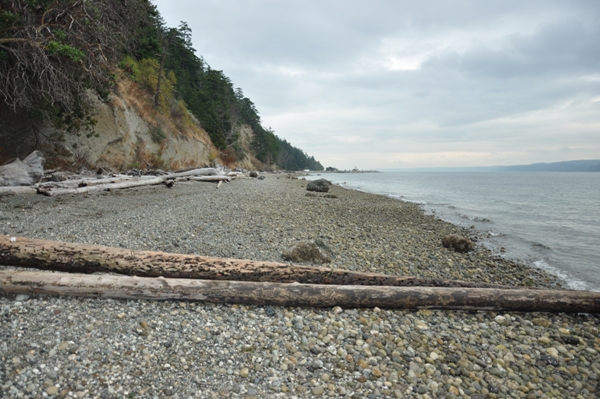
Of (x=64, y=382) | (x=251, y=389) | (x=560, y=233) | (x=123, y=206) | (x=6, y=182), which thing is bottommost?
(x=560, y=233)

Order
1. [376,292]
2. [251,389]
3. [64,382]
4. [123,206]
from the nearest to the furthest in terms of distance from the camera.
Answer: [64,382]
[251,389]
[376,292]
[123,206]

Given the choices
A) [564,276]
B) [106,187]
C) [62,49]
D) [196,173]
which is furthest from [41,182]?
[564,276]

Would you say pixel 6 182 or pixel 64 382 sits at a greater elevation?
pixel 6 182

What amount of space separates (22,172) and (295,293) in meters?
11.4

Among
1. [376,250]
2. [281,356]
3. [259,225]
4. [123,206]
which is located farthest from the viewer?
[123,206]

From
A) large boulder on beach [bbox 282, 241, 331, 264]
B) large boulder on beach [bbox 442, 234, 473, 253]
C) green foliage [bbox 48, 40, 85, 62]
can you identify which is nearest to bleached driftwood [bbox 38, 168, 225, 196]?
green foliage [bbox 48, 40, 85, 62]

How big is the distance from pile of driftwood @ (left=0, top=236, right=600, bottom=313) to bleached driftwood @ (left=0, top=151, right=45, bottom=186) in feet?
26.5

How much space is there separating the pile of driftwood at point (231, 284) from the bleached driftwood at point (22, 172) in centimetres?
807

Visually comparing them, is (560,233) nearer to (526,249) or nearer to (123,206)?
(526,249)

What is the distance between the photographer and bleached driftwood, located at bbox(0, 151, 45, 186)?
1005 cm

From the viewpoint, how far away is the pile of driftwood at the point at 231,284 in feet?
12.4

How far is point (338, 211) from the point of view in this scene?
551 inches

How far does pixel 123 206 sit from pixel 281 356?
877cm

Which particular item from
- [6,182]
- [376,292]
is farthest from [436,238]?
[6,182]
